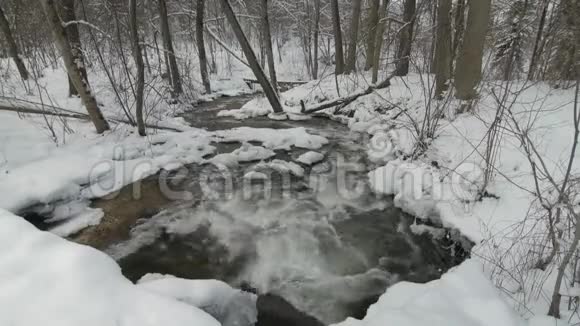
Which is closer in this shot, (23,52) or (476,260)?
(476,260)

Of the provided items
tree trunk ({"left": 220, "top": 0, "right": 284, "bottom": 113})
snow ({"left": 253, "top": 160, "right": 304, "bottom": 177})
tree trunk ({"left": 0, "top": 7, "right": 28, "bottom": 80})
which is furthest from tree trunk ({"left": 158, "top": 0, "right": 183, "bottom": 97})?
snow ({"left": 253, "top": 160, "right": 304, "bottom": 177})

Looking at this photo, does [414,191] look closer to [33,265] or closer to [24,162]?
[33,265]

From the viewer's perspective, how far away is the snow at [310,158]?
6.83 metres

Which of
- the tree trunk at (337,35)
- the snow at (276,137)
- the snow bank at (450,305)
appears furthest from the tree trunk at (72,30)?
the tree trunk at (337,35)

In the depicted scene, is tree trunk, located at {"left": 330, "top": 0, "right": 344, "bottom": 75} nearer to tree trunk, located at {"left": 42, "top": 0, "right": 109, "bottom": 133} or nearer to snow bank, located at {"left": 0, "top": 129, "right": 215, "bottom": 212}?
snow bank, located at {"left": 0, "top": 129, "right": 215, "bottom": 212}

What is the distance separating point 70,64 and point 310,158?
4715mm

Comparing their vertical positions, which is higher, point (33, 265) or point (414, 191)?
point (33, 265)

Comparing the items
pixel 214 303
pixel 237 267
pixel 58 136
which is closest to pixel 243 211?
pixel 237 267

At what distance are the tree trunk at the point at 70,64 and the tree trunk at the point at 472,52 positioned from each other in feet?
22.7

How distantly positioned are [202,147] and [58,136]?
2661 millimetres

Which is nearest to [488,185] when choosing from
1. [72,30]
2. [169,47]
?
[72,30]

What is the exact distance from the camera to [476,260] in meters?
3.33

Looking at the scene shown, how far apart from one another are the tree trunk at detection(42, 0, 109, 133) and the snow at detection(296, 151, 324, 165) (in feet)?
13.1

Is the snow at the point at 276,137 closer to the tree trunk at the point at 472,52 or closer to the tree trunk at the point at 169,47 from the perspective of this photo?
the tree trunk at the point at 472,52
